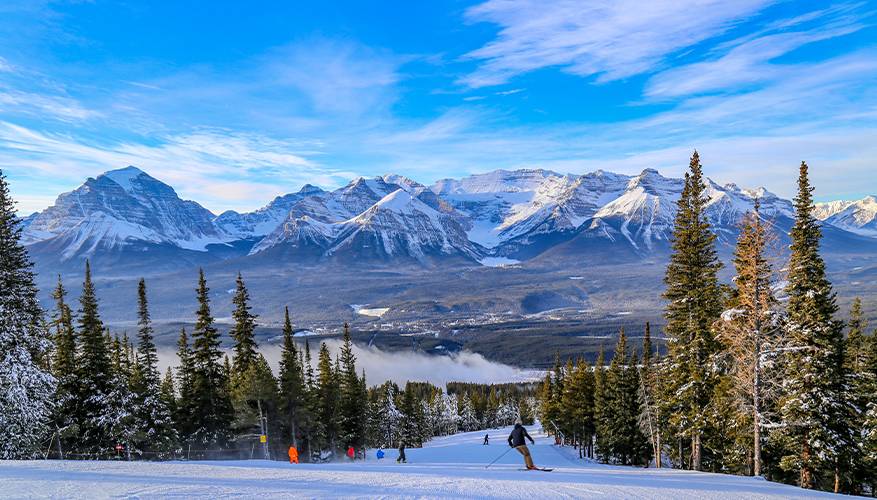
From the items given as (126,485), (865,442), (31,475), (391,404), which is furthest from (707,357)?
(391,404)

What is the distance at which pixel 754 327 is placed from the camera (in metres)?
23.2

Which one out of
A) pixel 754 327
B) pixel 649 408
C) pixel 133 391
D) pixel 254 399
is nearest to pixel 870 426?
pixel 754 327

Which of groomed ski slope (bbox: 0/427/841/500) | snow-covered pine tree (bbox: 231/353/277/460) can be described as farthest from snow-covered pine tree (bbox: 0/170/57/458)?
groomed ski slope (bbox: 0/427/841/500)

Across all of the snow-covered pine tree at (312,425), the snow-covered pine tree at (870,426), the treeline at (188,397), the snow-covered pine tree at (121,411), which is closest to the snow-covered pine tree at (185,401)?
the treeline at (188,397)

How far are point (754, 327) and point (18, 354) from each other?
38830 millimetres

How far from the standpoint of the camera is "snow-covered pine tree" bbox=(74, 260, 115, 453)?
112 feet

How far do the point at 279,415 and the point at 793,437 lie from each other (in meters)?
36.8

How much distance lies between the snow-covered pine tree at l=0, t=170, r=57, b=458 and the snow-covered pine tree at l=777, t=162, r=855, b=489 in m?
39.9

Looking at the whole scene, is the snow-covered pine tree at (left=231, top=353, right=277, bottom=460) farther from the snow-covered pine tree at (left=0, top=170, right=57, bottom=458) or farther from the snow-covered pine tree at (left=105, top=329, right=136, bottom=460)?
the snow-covered pine tree at (left=0, top=170, right=57, bottom=458)

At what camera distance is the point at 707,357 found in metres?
28.7

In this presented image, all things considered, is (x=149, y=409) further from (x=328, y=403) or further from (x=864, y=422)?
(x=864, y=422)

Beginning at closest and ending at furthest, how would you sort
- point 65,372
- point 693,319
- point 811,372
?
point 811,372
point 693,319
point 65,372

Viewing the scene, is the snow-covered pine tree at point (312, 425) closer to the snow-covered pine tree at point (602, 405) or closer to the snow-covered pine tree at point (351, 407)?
the snow-covered pine tree at point (351, 407)

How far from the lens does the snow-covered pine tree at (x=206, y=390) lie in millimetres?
39594
